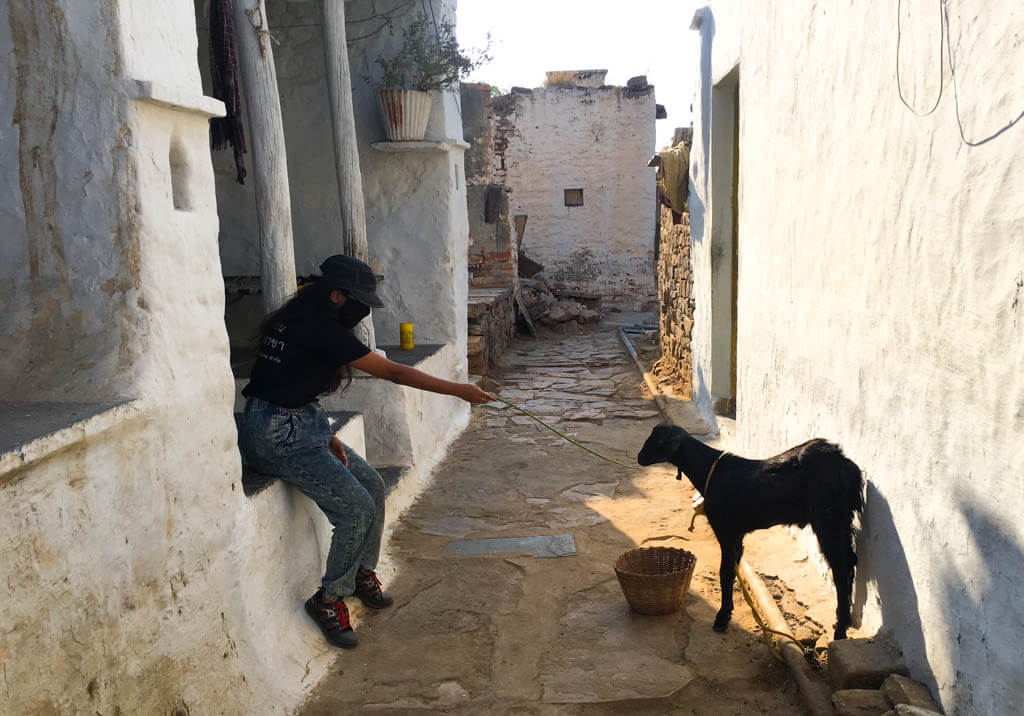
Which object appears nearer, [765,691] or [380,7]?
[765,691]

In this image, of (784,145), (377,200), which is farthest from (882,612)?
(377,200)

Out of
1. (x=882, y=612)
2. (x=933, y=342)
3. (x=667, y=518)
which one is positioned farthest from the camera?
(x=667, y=518)

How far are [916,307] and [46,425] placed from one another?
2748mm

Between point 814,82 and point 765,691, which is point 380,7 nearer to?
point 814,82

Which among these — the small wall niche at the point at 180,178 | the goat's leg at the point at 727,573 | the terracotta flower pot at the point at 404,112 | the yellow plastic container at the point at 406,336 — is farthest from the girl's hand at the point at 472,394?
the terracotta flower pot at the point at 404,112

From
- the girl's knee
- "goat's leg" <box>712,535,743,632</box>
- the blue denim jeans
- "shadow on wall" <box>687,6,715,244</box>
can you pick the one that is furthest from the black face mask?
"shadow on wall" <box>687,6,715,244</box>

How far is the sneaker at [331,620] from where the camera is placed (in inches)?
152

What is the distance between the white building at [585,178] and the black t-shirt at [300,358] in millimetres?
14921

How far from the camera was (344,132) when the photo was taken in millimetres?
5734

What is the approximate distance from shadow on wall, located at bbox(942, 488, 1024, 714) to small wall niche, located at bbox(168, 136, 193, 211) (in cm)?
280

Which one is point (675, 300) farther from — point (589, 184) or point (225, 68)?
point (589, 184)

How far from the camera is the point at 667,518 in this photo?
213 inches

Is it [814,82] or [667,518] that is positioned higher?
[814,82]

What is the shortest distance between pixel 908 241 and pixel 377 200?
5023 mm
